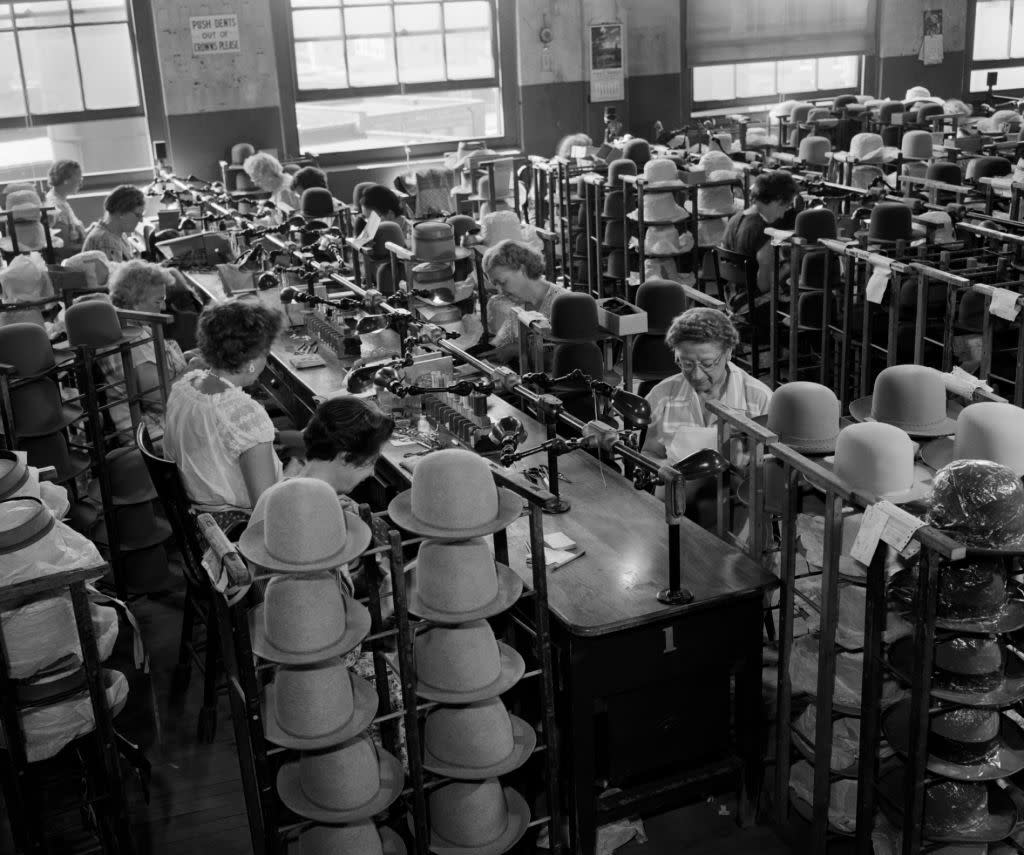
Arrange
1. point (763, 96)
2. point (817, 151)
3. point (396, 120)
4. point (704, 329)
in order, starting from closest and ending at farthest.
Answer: point (704, 329)
point (817, 151)
point (396, 120)
point (763, 96)

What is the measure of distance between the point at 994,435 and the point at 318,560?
180cm

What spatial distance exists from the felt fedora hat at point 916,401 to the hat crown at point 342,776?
1852mm

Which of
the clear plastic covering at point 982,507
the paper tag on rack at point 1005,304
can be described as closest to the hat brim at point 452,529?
the clear plastic covering at point 982,507

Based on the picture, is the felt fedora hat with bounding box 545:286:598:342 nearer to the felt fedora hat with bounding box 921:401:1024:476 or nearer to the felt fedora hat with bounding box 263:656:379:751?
the felt fedora hat with bounding box 921:401:1024:476

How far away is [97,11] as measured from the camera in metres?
12.8

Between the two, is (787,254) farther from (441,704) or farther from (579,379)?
(441,704)

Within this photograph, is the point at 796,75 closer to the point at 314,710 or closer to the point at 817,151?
the point at 817,151

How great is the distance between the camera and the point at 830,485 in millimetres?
3109

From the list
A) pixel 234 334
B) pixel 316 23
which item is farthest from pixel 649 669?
pixel 316 23

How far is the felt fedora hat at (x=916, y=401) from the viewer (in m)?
3.62

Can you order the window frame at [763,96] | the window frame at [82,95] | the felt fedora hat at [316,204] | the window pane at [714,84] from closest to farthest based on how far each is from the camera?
the felt fedora hat at [316,204], the window frame at [82,95], the window frame at [763,96], the window pane at [714,84]

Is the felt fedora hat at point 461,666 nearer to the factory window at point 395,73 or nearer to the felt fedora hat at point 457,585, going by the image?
the felt fedora hat at point 457,585

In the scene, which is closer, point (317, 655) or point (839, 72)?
point (317, 655)

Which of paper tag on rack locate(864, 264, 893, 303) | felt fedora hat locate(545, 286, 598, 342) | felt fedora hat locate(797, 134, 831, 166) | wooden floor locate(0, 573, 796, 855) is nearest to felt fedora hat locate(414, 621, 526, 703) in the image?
wooden floor locate(0, 573, 796, 855)
